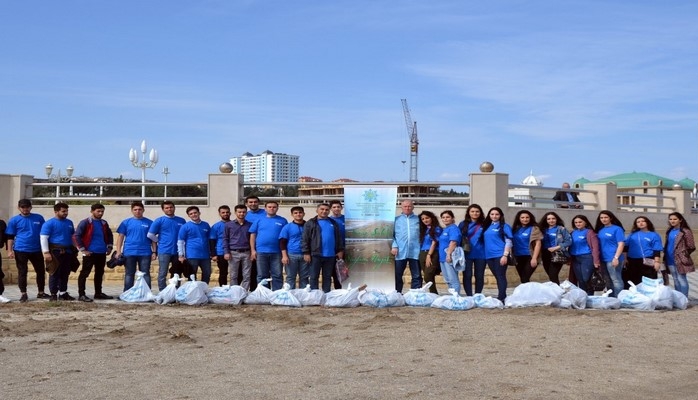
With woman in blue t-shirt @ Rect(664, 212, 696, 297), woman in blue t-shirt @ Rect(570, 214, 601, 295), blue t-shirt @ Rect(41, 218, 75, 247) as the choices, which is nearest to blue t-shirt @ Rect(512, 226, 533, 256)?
woman in blue t-shirt @ Rect(570, 214, 601, 295)

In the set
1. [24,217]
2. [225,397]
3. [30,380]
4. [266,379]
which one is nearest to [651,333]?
[266,379]

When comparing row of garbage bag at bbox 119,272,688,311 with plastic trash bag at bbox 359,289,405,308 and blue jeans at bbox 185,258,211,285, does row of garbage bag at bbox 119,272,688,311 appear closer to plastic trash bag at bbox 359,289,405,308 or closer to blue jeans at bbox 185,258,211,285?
plastic trash bag at bbox 359,289,405,308

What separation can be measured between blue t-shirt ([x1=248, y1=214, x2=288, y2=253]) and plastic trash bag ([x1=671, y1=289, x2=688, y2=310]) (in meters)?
5.72

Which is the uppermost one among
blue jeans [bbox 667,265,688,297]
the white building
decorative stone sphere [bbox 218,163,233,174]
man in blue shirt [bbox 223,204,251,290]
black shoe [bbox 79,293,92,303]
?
the white building

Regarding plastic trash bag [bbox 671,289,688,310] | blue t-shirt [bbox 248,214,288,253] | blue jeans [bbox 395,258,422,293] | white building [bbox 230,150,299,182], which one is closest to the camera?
plastic trash bag [bbox 671,289,688,310]

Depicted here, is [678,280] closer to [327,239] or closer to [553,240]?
[553,240]

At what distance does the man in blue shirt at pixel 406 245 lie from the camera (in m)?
12.2

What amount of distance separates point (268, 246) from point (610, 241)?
16.4 ft

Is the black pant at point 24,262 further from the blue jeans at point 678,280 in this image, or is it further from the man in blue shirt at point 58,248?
the blue jeans at point 678,280

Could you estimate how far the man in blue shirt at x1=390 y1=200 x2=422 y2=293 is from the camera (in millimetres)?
12156

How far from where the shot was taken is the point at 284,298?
11648mm

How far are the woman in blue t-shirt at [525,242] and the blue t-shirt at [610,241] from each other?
912mm

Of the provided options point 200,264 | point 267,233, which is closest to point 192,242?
point 200,264

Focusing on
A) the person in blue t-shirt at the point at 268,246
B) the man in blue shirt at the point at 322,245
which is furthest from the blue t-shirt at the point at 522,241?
the person in blue t-shirt at the point at 268,246
